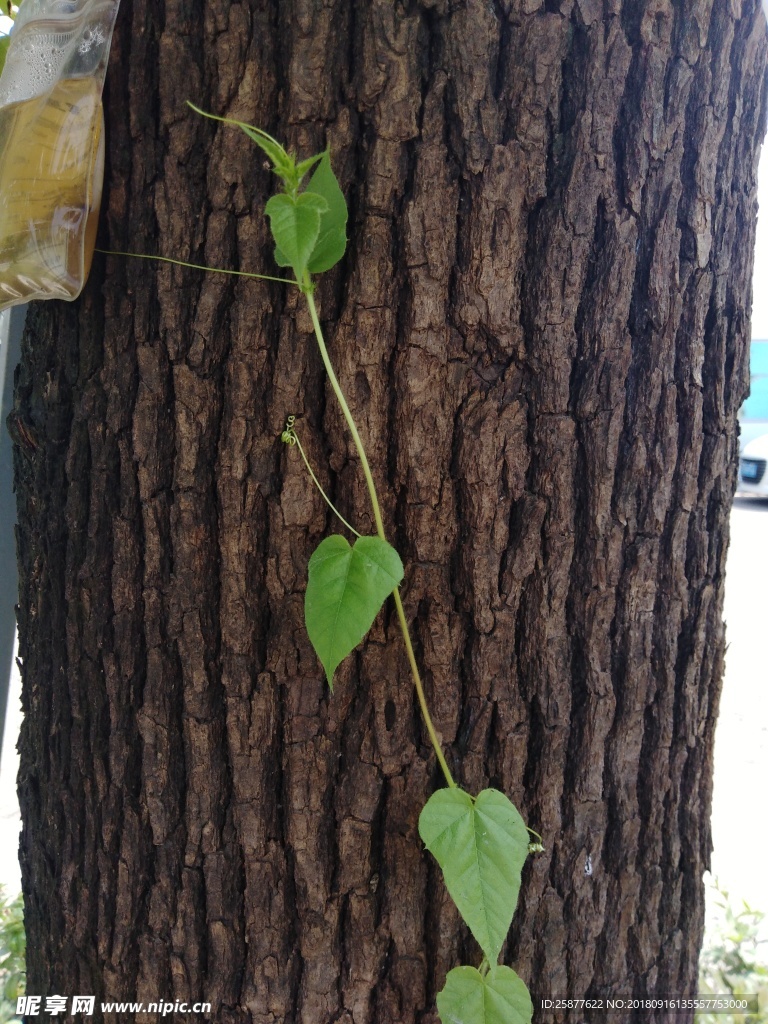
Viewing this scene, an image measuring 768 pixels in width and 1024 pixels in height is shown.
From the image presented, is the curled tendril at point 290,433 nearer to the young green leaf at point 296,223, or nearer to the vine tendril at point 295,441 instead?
the vine tendril at point 295,441

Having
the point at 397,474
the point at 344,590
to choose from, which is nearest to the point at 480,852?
the point at 344,590

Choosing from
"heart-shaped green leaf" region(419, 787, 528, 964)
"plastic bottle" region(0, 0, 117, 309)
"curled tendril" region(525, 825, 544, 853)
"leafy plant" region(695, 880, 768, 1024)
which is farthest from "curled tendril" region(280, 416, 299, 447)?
"leafy plant" region(695, 880, 768, 1024)

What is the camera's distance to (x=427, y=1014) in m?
0.98

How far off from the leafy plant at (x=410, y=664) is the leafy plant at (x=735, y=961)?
3.85ft

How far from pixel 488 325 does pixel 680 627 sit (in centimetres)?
48

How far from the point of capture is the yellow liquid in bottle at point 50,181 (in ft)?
2.98

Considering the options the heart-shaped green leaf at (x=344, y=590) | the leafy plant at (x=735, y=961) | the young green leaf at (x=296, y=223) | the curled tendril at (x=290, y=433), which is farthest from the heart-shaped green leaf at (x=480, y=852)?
the leafy plant at (x=735, y=961)

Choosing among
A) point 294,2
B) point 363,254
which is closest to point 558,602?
point 363,254

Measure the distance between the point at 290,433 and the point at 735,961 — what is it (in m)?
1.96

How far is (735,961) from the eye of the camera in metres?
2.00

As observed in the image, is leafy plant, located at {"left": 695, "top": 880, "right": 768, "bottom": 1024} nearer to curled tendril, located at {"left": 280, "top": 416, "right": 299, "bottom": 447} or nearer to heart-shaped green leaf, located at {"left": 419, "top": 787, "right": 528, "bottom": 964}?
heart-shaped green leaf, located at {"left": 419, "top": 787, "right": 528, "bottom": 964}

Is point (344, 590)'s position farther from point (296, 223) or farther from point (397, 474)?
point (296, 223)

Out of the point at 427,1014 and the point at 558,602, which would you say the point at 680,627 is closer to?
the point at 558,602

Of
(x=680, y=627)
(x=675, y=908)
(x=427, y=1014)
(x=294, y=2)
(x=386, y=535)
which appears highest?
(x=294, y=2)
